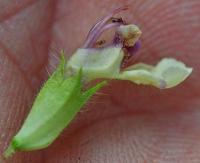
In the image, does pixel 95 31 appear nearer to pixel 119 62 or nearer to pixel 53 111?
pixel 119 62

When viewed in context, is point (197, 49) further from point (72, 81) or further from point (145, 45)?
point (72, 81)

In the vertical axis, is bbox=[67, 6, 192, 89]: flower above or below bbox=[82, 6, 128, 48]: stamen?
below

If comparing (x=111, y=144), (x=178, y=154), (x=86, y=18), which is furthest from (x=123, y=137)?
(x=86, y=18)

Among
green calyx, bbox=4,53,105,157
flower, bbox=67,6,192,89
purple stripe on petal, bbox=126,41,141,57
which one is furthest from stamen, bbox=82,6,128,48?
green calyx, bbox=4,53,105,157

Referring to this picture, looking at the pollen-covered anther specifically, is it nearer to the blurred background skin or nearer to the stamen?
the stamen

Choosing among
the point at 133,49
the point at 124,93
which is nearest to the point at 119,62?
the point at 133,49

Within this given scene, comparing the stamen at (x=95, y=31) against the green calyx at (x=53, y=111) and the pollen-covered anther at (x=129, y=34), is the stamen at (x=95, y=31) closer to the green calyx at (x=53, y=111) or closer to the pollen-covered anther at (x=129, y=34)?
the pollen-covered anther at (x=129, y=34)

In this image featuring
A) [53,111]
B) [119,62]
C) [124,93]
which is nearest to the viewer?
[53,111]

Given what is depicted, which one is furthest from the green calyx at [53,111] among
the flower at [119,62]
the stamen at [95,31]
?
the stamen at [95,31]
